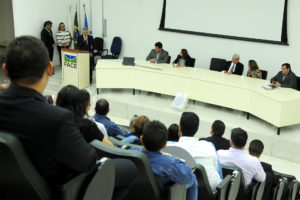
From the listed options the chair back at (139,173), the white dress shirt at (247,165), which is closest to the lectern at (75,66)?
the white dress shirt at (247,165)

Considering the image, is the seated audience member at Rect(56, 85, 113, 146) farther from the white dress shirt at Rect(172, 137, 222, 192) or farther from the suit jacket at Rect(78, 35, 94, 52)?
the suit jacket at Rect(78, 35, 94, 52)

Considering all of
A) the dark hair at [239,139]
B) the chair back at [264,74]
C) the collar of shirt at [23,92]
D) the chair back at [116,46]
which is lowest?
the dark hair at [239,139]

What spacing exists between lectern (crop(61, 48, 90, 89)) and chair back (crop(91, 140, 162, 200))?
6281 mm

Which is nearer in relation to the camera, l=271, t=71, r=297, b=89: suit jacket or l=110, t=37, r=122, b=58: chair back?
l=271, t=71, r=297, b=89: suit jacket

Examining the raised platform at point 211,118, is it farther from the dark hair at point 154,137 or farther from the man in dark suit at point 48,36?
the dark hair at point 154,137

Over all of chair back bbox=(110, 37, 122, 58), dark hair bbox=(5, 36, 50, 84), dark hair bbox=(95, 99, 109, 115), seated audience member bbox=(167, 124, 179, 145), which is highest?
dark hair bbox=(5, 36, 50, 84)

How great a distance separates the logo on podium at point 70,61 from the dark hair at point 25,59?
22.2ft

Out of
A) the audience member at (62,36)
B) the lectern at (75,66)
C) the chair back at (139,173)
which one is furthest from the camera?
the audience member at (62,36)

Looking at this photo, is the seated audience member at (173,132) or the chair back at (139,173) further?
the seated audience member at (173,132)

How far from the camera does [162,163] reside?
6.67 feet

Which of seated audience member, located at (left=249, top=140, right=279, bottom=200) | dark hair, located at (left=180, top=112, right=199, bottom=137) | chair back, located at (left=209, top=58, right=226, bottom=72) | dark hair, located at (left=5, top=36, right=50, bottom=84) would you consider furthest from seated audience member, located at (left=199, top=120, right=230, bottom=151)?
chair back, located at (left=209, top=58, right=226, bottom=72)

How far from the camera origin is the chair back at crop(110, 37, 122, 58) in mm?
9945

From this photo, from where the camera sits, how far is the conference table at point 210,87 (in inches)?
233

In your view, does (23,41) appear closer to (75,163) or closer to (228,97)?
(75,163)
